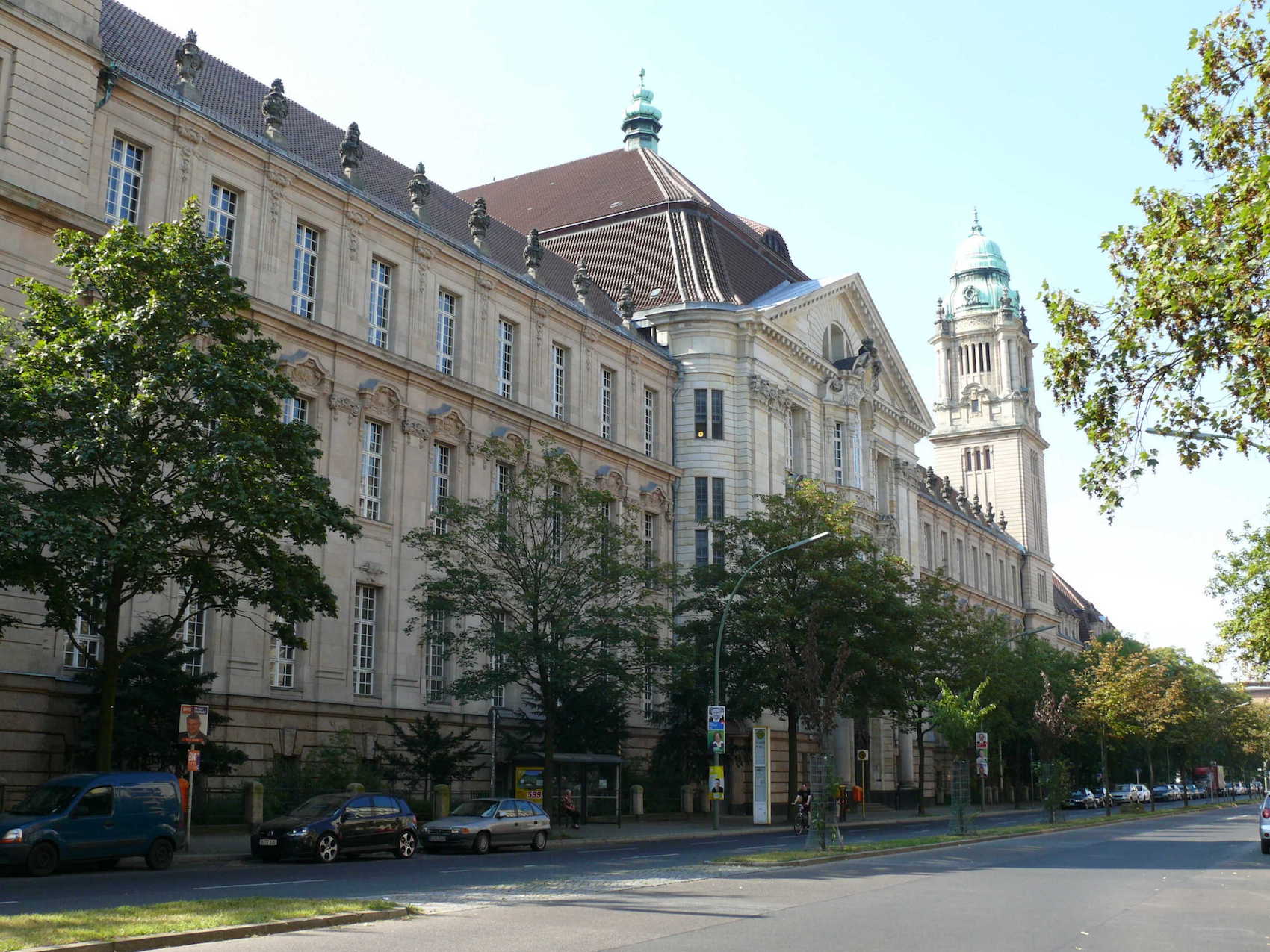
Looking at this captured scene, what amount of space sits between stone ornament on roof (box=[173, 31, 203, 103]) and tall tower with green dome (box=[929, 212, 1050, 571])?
86027 mm

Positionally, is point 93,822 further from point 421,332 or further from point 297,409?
point 421,332

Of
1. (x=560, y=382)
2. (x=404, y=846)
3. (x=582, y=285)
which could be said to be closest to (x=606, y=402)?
(x=560, y=382)

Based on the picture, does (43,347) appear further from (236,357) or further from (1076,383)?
(1076,383)

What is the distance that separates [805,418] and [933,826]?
22180 millimetres

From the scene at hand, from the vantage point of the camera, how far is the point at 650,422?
54.8m

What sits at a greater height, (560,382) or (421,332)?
(560,382)

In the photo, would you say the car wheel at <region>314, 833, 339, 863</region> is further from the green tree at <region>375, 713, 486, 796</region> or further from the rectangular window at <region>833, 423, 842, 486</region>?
the rectangular window at <region>833, 423, 842, 486</region>

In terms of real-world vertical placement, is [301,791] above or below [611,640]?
below

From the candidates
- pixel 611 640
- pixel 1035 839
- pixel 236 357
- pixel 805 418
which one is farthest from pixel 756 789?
pixel 236 357

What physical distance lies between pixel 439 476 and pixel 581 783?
10.8 metres

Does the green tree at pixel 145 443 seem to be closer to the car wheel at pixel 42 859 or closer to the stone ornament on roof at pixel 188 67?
the car wheel at pixel 42 859

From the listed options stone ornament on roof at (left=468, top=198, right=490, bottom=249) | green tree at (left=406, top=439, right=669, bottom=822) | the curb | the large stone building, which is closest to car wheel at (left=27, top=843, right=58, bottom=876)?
the large stone building

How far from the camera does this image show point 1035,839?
3778cm

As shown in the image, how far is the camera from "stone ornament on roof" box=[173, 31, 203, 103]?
113 ft
